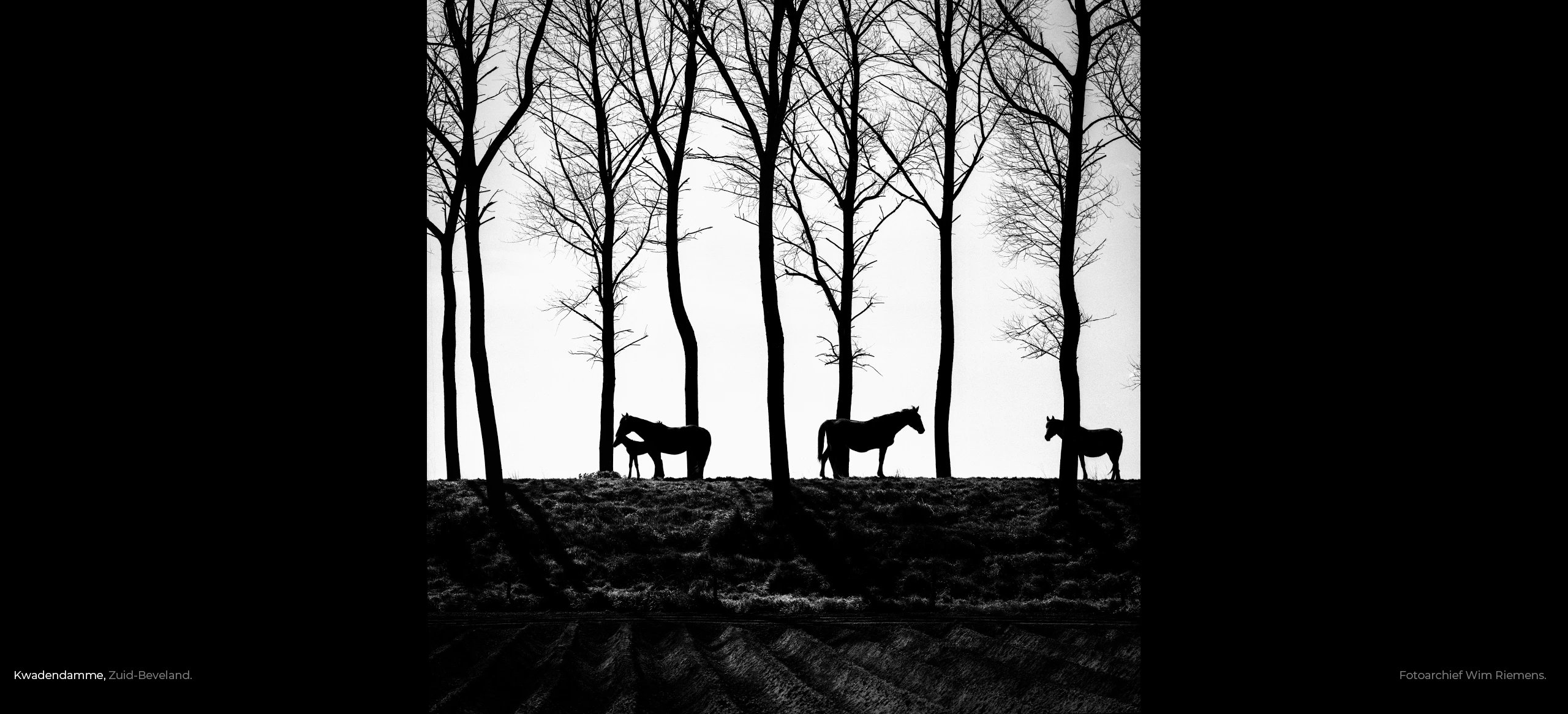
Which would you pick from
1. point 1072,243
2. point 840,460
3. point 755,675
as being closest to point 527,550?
point 755,675

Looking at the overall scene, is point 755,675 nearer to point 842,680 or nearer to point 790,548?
point 842,680

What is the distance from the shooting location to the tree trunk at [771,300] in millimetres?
14031

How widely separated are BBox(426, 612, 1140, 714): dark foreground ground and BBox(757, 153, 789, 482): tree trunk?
6.45m

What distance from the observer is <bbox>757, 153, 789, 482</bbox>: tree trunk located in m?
14.0

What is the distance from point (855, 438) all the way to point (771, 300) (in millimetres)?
3354

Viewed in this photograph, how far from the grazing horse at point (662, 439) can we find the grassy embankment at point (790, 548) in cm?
191

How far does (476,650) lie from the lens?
20.9 feet

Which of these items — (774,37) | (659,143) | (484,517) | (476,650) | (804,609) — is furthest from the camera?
(659,143)

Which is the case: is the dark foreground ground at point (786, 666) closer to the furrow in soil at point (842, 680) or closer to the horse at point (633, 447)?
the furrow in soil at point (842, 680)

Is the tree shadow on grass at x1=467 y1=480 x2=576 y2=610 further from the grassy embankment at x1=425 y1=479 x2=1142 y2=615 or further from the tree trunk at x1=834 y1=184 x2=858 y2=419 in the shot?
the tree trunk at x1=834 y1=184 x2=858 y2=419

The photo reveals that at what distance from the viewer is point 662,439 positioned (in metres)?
16.3
